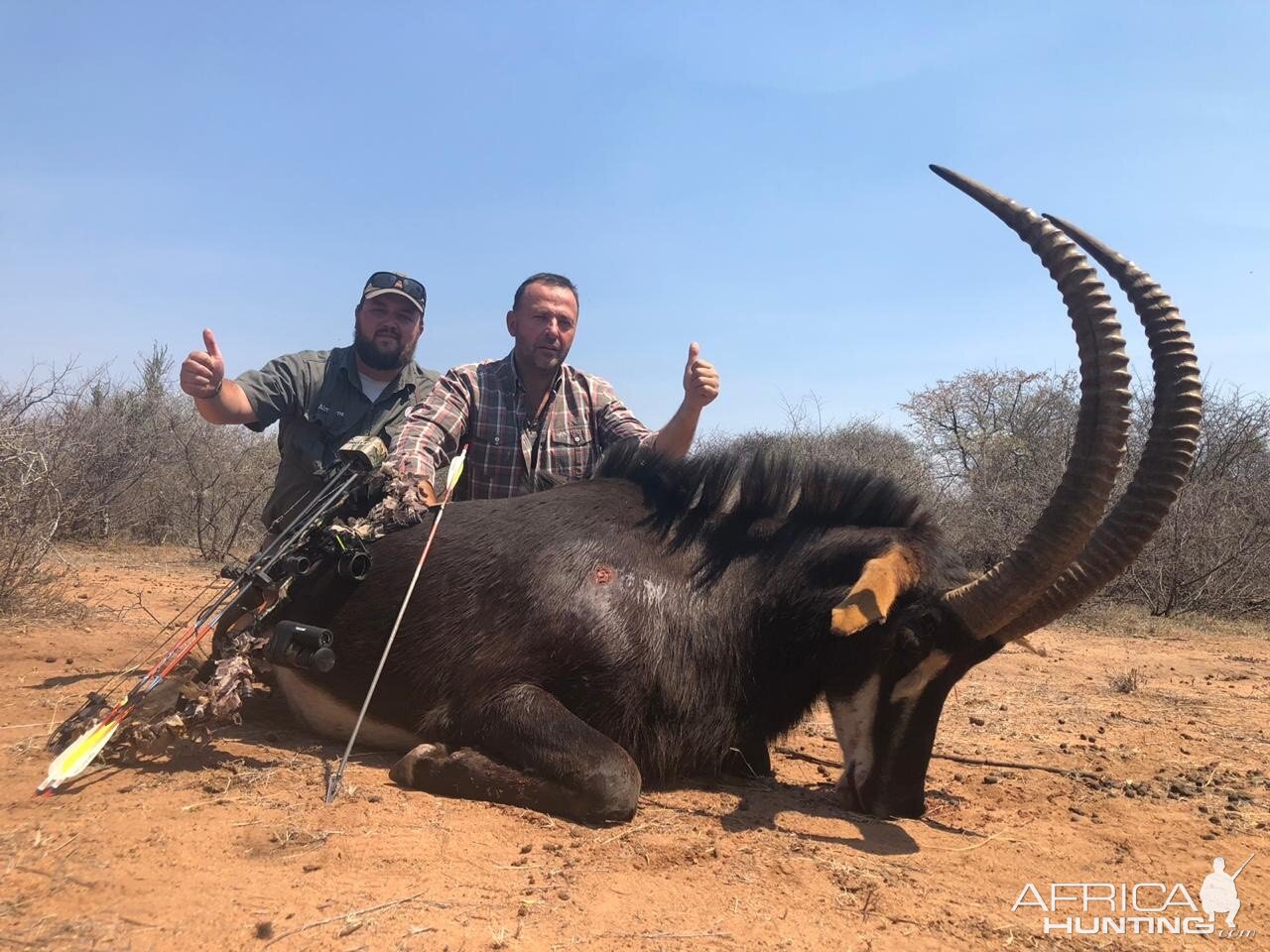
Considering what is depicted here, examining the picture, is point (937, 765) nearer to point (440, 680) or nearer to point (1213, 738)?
point (1213, 738)

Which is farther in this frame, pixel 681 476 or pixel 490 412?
pixel 490 412

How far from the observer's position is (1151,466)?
379cm

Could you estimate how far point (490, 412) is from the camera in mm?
6461

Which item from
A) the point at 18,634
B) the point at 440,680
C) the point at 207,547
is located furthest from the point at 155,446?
the point at 440,680

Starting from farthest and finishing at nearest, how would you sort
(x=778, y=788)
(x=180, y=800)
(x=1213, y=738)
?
(x=1213, y=738), (x=778, y=788), (x=180, y=800)

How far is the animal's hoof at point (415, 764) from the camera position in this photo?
12.3 ft

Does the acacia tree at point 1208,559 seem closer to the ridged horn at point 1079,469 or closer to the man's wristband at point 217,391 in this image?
the ridged horn at point 1079,469

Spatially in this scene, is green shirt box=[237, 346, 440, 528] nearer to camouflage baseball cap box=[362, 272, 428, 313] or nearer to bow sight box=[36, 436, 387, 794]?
camouflage baseball cap box=[362, 272, 428, 313]

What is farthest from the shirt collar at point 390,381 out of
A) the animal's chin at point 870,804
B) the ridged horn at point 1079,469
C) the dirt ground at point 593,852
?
the ridged horn at point 1079,469

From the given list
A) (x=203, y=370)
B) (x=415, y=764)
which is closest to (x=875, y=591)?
(x=415, y=764)

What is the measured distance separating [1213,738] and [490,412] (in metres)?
5.37

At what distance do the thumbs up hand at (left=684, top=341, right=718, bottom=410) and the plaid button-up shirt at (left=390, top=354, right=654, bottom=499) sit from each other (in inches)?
20.5

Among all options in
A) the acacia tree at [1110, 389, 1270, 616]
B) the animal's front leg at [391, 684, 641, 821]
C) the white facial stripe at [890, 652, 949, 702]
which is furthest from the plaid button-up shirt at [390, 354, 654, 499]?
the acacia tree at [1110, 389, 1270, 616]

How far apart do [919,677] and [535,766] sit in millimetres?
1787
